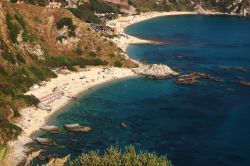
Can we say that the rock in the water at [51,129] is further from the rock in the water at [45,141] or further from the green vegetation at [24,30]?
the green vegetation at [24,30]

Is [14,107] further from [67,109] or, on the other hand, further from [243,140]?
[243,140]

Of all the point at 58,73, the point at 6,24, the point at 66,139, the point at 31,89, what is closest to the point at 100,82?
the point at 58,73

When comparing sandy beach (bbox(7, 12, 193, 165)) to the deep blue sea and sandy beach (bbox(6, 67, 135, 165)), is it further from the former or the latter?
the deep blue sea

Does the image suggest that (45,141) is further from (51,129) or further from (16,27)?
(16,27)

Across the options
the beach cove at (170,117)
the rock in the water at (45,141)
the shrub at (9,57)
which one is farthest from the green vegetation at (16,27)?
the rock in the water at (45,141)

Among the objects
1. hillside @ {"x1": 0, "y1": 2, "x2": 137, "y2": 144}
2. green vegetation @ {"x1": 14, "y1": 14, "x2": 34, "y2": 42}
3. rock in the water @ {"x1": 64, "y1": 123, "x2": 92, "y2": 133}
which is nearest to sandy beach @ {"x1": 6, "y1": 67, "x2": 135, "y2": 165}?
hillside @ {"x1": 0, "y1": 2, "x2": 137, "y2": 144}

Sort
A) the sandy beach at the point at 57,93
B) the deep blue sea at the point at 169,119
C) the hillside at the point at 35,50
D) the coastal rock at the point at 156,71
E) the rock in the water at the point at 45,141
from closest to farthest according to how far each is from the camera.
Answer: the deep blue sea at the point at 169,119 → the rock in the water at the point at 45,141 → the sandy beach at the point at 57,93 → the hillside at the point at 35,50 → the coastal rock at the point at 156,71
